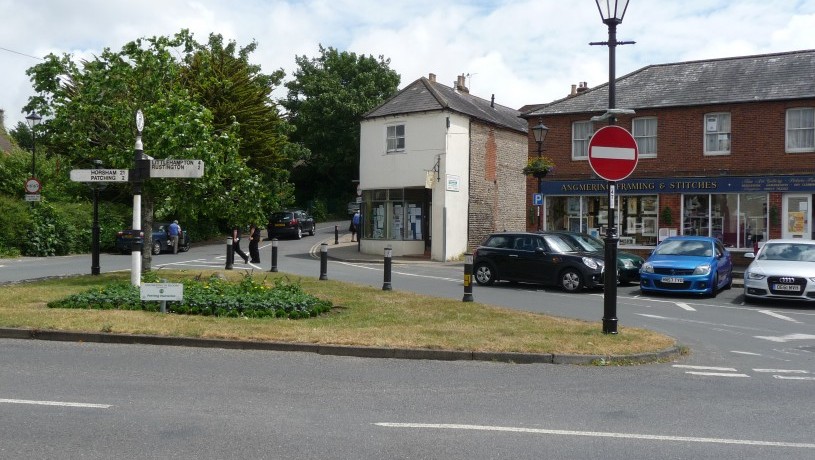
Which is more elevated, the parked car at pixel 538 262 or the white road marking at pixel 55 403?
the parked car at pixel 538 262

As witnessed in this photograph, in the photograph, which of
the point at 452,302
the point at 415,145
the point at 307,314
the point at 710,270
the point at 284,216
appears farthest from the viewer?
the point at 284,216

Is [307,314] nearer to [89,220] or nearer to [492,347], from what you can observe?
[492,347]

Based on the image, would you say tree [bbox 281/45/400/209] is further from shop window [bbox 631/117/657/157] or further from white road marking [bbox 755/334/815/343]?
white road marking [bbox 755/334/815/343]

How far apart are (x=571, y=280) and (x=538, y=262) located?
3.36 ft

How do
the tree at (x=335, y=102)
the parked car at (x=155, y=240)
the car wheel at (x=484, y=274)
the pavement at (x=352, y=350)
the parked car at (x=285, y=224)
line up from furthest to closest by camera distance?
1. the tree at (x=335, y=102)
2. the parked car at (x=285, y=224)
3. the parked car at (x=155, y=240)
4. the car wheel at (x=484, y=274)
5. the pavement at (x=352, y=350)

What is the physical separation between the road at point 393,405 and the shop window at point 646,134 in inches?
701

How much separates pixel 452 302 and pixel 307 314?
366cm

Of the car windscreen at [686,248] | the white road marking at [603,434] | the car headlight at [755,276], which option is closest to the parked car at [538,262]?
the car windscreen at [686,248]

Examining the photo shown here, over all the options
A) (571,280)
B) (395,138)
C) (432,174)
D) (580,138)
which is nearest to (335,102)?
(395,138)

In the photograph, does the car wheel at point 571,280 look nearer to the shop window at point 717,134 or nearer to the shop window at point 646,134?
the shop window at point 646,134

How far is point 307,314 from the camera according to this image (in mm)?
12430

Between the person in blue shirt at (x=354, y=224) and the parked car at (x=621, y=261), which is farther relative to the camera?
the person in blue shirt at (x=354, y=224)

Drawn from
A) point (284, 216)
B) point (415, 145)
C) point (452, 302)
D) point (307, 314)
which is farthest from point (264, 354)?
point (284, 216)

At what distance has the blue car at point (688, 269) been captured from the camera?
18438 mm
